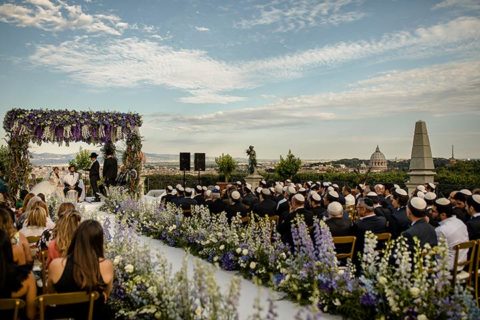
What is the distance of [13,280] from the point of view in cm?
345

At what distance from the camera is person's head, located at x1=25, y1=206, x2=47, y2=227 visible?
19.2 ft

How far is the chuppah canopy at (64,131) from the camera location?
15273 mm

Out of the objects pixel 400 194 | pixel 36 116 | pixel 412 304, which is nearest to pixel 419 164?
pixel 400 194

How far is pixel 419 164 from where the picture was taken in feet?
48.1

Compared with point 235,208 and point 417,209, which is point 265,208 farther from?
point 417,209

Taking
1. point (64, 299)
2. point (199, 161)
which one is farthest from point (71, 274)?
point (199, 161)

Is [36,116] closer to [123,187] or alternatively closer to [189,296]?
[123,187]

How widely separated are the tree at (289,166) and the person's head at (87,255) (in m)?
24.7

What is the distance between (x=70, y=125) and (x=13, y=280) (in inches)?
561

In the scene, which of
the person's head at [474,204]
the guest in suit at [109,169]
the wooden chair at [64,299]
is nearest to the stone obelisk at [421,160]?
the person's head at [474,204]

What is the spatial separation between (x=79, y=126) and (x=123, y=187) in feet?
10.4

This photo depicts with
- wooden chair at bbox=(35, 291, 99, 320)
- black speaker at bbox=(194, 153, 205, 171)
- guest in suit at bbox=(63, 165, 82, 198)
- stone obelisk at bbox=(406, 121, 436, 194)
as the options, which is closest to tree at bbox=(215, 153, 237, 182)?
black speaker at bbox=(194, 153, 205, 171)

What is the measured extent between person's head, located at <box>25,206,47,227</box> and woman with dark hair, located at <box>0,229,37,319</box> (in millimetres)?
2466

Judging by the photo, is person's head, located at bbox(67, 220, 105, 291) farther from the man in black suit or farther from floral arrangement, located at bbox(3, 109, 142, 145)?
floral arrangement, located at bbox(3, 109, 142, 145)
